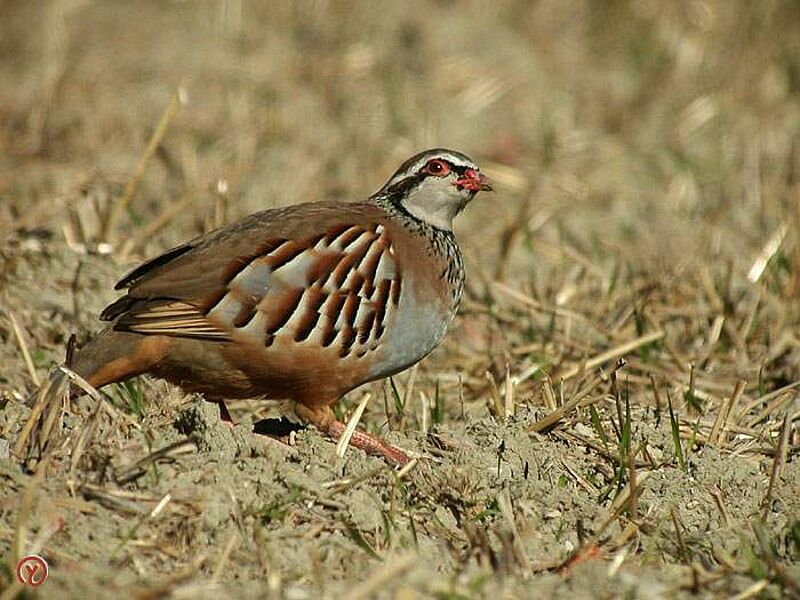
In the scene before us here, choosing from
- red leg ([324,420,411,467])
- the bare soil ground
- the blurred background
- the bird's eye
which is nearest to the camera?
the bare soil ground

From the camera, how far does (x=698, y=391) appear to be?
5621 millimetres

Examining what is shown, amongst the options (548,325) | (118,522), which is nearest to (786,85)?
(548,325)

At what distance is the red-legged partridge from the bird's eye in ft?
1.29

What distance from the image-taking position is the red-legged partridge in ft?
15.1

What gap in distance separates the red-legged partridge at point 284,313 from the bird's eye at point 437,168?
39 centimetres

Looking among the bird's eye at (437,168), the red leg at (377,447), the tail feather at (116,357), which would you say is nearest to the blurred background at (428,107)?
the bird's eye at (437,168)

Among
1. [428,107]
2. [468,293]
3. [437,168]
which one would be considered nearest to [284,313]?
[437,168]

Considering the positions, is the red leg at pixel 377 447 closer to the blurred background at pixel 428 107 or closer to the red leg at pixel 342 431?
the red leg at pixel 342 431

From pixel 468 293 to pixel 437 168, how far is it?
145 cm

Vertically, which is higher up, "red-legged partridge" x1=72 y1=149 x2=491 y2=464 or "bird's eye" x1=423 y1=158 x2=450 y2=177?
"bird's eye" x1=423 y1=158 x2=450 y2=177

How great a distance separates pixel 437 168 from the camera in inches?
213

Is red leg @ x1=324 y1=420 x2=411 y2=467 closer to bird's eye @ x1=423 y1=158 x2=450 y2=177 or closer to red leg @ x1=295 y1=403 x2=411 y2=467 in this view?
red leg @ x1=295 y1=403 x2=411 y2=467

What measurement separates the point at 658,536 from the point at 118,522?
5.43 ft

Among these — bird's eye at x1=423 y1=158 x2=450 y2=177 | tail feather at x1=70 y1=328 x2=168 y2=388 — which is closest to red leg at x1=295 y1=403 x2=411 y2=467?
tail feather at x1=70 y1=328 x2=168 y2=388
